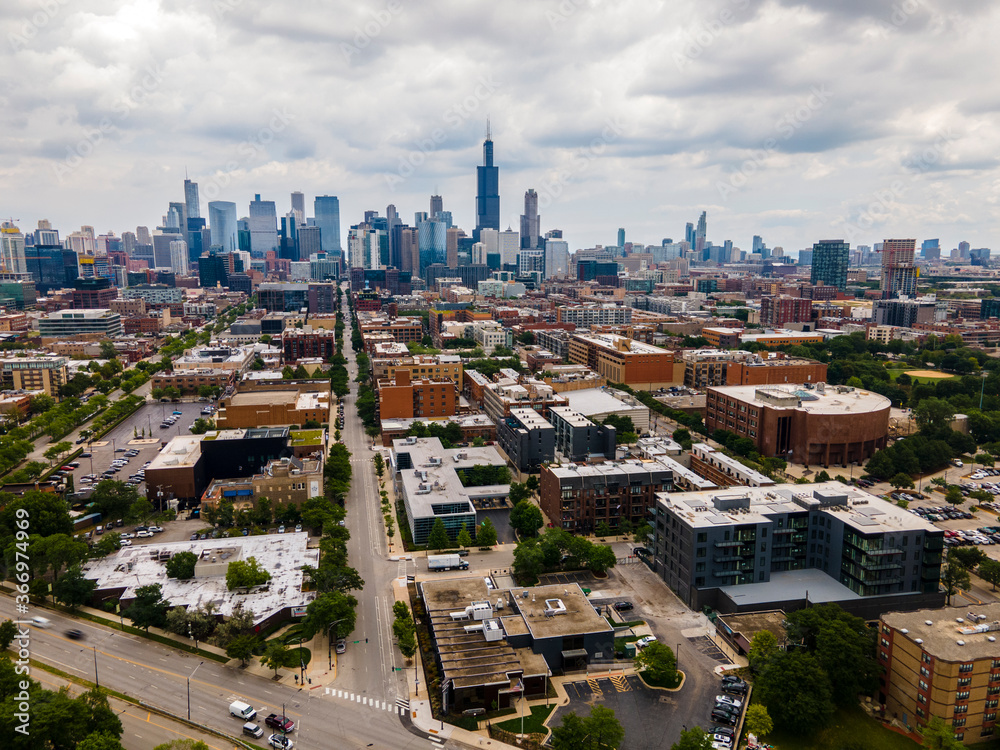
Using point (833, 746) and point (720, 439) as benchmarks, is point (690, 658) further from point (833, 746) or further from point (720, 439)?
point (720, 439)

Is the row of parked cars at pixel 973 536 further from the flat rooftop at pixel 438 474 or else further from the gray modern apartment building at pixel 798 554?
the flat rooftop at pixel 438 474

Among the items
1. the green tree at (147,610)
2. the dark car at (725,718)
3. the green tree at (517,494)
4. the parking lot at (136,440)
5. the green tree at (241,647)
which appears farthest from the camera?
the parking lot at (136,440)

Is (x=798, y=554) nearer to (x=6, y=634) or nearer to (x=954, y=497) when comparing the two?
(x=954, y=497)

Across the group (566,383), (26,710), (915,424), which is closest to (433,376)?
(566,383)

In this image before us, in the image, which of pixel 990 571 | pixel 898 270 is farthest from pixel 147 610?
pixel 898 270

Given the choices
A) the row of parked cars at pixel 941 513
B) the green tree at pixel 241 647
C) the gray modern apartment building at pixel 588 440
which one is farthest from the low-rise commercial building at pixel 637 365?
the green tree at pixel 241 647

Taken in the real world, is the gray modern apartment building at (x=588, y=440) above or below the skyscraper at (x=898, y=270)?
below
